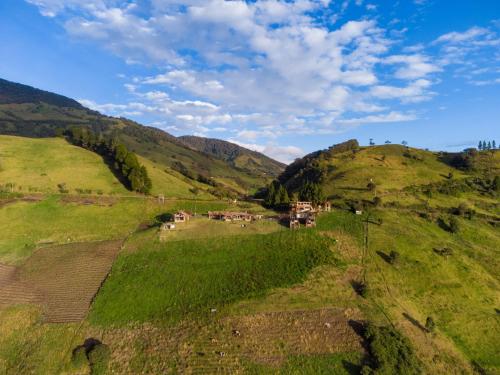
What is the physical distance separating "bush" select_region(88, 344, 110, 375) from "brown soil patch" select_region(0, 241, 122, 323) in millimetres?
8981

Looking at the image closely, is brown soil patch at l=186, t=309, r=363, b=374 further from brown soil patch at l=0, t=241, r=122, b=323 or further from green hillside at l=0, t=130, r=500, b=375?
brown soil patch at l=0, t=241, r=122, b=323

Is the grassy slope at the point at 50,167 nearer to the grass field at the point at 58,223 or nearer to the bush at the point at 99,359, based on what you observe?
the grass field at the point at 58,223

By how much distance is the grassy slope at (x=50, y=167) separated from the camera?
93.6 metres

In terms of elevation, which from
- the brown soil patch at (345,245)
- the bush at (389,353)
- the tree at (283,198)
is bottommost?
the bush at (389,353)

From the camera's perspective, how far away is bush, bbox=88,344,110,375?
39625mm

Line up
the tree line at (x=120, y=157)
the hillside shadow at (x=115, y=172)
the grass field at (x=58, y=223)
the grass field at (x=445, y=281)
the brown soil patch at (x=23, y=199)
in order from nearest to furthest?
the grass field at (x=445, y=281)
the grass field at (x=58, y=223)
the brown soil patch at (x=23, y=199)
the tree line at (x=120, y=157)
the hillside shadow at (x=115, y=172)

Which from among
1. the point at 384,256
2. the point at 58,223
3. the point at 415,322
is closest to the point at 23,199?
the point at 58,223

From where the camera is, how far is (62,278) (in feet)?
187

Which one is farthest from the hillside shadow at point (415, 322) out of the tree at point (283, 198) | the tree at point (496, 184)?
the tree at point (496, 184)

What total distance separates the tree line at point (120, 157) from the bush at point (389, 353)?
248 ft

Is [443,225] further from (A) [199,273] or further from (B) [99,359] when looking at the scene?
(B) [99,359]

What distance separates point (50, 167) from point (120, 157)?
21.1 m

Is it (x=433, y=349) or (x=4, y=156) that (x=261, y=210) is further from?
(x=4, y=156)

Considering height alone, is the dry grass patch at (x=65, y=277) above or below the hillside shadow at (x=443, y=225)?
below
